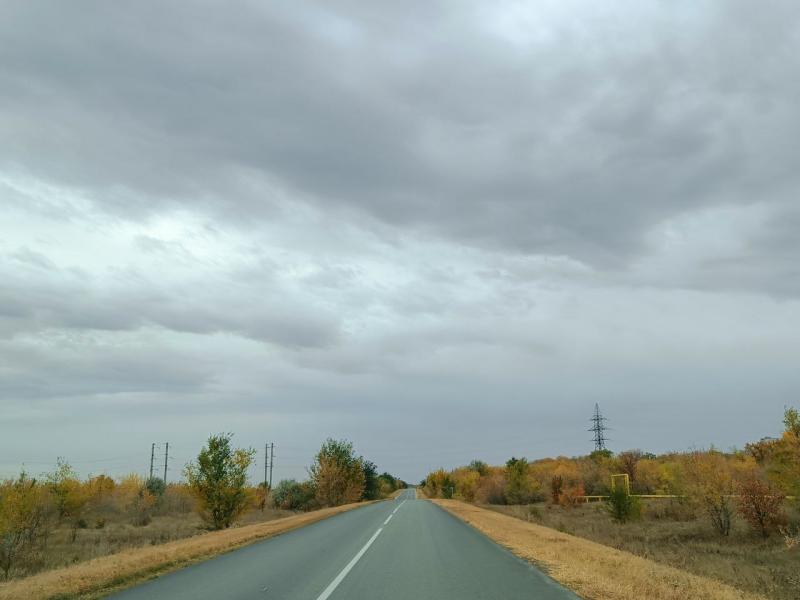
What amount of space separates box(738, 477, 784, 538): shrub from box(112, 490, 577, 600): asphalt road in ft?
63.6

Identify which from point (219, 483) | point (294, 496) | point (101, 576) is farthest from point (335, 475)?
point (101, 576)

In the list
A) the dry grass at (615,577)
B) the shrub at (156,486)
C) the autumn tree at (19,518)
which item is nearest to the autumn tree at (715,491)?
the dry grass at (615,577)

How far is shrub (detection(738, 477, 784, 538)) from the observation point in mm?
31844

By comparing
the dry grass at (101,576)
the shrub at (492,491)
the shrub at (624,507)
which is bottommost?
the shrub at (492,491)

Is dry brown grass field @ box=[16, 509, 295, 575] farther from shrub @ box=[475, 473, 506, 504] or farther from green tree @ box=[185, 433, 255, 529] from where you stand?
shrub @ box=[475, 473, 506, 504]

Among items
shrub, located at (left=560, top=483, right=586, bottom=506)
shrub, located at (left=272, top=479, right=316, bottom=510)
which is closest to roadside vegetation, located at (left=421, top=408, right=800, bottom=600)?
shrub, located at (left=560, top=483, right=586, bottom=506)

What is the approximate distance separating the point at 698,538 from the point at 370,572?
27.6 meters

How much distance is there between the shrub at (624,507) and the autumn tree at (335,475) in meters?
38.2

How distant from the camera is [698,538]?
33.8 meters

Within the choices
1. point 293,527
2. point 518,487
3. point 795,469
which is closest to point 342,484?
point 518,487

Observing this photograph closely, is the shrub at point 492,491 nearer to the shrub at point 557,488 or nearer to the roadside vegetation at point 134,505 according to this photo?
the shrub at point 557,488

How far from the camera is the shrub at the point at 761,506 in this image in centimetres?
3184

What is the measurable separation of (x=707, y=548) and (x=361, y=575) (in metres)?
23.0

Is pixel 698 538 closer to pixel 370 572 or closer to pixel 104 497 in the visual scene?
pixel 370 572
